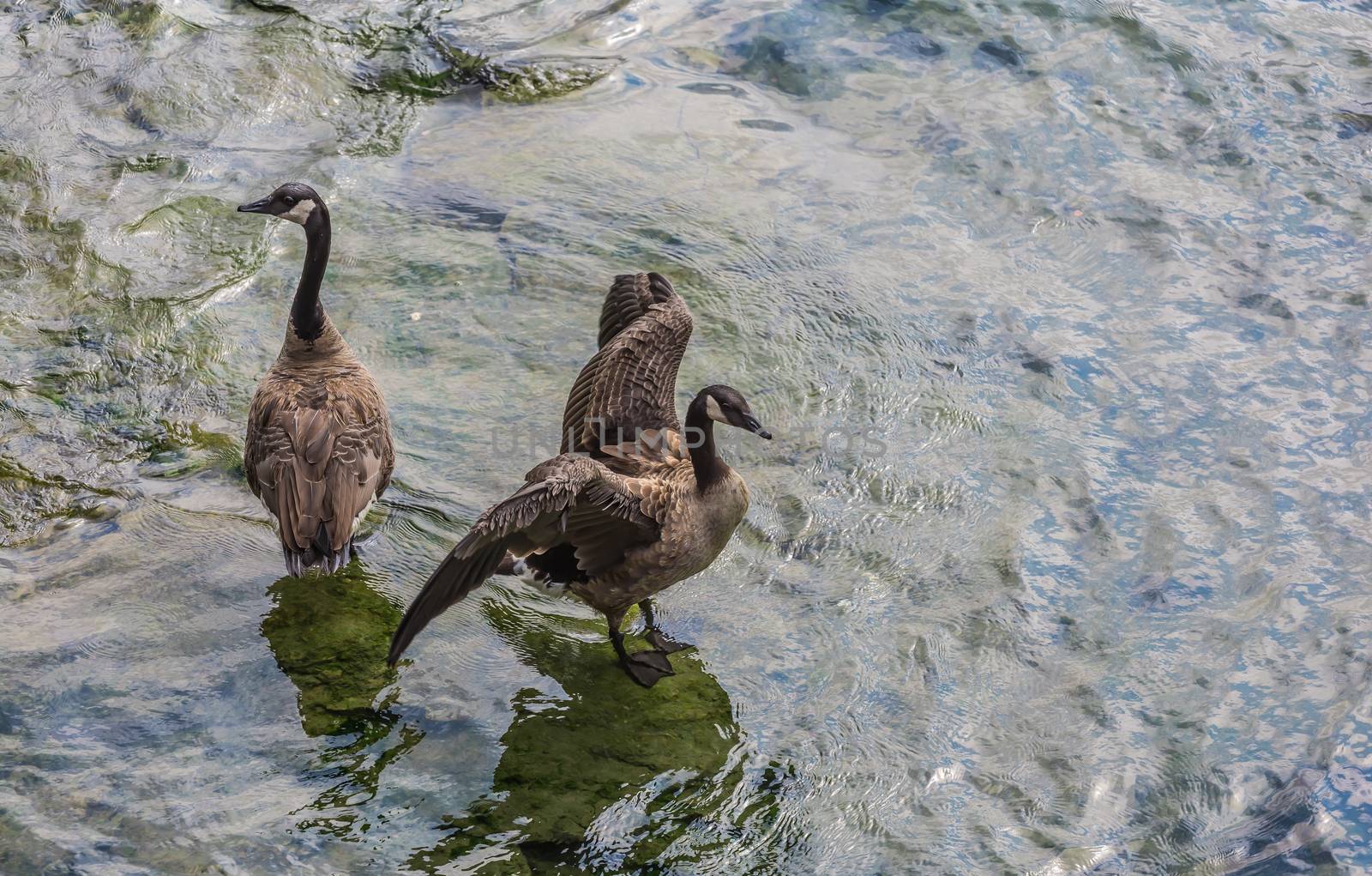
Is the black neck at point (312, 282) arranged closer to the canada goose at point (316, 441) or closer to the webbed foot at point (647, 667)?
the canada goose at point (316, 441)

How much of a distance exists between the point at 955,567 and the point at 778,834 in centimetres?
177

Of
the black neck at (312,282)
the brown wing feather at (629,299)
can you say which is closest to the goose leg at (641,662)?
the brown wing feather at (629,299)

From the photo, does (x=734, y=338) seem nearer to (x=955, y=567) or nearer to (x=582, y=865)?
(x=955, y=567)

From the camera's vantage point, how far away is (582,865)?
4730 mm

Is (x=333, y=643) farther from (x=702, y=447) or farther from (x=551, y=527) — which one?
(x=702, y=447)

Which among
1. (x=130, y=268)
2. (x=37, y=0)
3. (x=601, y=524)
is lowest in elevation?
(x=601, y=524)

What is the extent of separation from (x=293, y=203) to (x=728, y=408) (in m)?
2.74

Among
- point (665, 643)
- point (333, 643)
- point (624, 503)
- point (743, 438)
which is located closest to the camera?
point (624, 503)

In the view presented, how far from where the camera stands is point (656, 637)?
5.84 m

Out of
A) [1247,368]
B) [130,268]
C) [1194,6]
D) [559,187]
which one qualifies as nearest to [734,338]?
[559,187]

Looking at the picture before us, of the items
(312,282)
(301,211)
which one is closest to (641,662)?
(312,282)

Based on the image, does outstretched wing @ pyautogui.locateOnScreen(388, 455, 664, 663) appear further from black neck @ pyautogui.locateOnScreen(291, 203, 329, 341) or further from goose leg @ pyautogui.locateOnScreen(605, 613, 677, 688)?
black neck @ pyautogui.locateOnScreen(291, 203, 329, 341)

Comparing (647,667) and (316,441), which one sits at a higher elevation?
(316,441)

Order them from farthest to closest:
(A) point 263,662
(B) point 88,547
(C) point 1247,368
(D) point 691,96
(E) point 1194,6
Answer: (E) point 1194,6 → (D) point 691,96 → (C) point 1247,368 → (B) point 88,547 → (A) point 263,662
